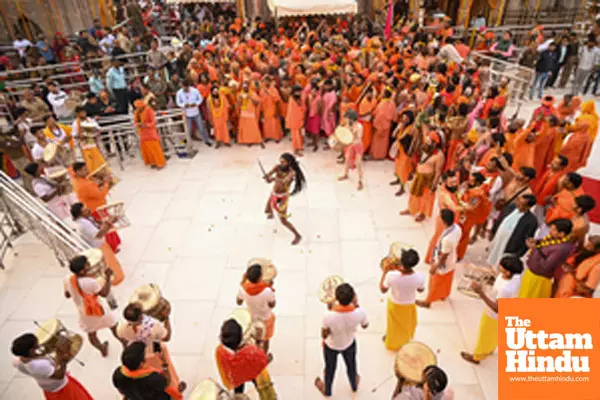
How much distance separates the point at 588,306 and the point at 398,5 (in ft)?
54.9

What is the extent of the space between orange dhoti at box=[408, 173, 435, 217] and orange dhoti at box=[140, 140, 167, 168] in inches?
→ 203

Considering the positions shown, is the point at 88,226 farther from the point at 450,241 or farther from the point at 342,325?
the point at 450,241

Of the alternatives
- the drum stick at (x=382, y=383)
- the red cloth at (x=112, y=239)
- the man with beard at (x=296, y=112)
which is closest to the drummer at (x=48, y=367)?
the red cloth at (x=112, y=239)

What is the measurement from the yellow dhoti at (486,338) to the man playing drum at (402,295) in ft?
2.20

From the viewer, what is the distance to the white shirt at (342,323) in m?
3.27

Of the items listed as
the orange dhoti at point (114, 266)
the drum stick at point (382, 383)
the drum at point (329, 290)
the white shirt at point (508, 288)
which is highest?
the white shirt at point (508, 288)

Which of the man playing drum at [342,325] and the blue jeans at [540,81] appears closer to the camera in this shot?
the man playing drum at [342,325]

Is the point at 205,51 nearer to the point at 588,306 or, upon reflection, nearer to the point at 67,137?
the point at 67,137

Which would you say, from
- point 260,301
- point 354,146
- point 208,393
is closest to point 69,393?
point 208,393

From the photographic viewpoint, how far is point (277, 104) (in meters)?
8.83

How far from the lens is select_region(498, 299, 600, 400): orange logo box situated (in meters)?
3.15

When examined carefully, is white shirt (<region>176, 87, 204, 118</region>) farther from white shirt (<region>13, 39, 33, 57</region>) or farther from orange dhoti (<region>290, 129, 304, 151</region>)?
white shirt (<region>13, 39, 33, 57</region>)

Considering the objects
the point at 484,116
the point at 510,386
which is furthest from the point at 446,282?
the point at 484,116

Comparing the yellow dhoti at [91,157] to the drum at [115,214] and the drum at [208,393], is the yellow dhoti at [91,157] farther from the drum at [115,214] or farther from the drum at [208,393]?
the drum at [208,393]
